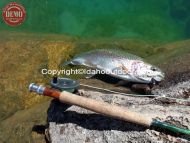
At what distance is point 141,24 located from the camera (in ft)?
30.7

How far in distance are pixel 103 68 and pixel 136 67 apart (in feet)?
1.55

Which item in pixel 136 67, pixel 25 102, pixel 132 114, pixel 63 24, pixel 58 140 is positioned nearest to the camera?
pixel 132 114

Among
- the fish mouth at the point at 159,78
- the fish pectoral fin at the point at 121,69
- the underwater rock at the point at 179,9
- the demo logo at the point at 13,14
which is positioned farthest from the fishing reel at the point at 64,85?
the underwater rock at the point at 179,9

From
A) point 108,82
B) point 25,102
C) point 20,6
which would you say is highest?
point 20,6

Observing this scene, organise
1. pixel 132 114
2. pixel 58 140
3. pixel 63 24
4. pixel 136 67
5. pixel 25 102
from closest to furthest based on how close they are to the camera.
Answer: pixel 132 114 → pixel 58 140 → pixel 136 67 → pixel 25 102 → pixel 63 24

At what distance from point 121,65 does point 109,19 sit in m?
4.05

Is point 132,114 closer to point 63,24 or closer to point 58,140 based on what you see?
point 58,140

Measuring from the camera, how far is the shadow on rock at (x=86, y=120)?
12.9 feet

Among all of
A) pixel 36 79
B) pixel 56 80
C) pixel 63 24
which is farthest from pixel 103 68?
pixel 63 24

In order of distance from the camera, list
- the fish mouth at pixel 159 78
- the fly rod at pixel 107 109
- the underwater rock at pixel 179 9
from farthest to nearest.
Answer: the underwater rock at pixel 179 9, the fish mouth at pixel 159 78, the fly rod at pixel 107 109

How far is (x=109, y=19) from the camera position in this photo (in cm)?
950

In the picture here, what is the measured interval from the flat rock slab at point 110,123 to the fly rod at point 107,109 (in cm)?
9

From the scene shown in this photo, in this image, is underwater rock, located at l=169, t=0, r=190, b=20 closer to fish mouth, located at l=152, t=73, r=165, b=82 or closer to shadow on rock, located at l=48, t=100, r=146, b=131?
fish mouth, located at l=152, t=73, r=165, b=82

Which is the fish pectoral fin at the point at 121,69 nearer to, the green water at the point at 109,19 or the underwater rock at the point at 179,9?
the green water at the point at 109,19
